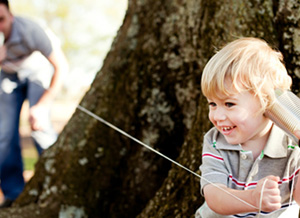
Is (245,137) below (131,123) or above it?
above

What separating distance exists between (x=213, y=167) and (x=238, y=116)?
0.21 m

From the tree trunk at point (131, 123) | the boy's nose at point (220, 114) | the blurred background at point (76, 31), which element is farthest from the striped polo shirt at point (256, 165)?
the blurred background at point (76, 31)

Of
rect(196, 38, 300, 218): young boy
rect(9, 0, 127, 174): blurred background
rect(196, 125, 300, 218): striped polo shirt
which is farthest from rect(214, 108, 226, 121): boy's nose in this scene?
rect(9, 0, 127, 174): blurred background

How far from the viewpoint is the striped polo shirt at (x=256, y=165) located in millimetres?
1901

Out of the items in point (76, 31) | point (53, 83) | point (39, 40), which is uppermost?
point (39, 40)

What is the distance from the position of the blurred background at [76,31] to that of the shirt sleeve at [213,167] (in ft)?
29.1

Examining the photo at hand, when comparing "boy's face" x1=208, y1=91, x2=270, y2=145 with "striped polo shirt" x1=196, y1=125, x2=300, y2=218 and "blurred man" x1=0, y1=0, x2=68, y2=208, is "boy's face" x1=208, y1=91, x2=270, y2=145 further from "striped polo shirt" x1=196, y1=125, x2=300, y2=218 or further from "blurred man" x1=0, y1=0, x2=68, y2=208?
"blurred man" x1=0, y1=0, x2=68, y2=208

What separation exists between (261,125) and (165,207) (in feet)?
3.17

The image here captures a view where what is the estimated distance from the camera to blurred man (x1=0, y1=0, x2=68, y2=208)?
384 centimetres

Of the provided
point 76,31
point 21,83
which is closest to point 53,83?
point 21,83

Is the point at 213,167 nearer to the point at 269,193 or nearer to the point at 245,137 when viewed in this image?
the point at 245,137

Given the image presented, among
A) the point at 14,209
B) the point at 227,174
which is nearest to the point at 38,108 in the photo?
the point at 14,209

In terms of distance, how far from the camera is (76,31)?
12.6 meters

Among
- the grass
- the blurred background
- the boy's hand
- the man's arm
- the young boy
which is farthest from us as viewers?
the blurred background
